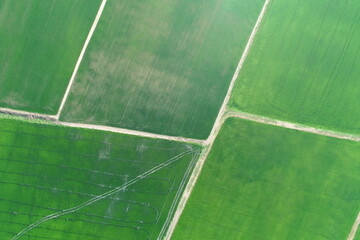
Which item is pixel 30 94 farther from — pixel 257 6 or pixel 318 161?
pixel 318 161

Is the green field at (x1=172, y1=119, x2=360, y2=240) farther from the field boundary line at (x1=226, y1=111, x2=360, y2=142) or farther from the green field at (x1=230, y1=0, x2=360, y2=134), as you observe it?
the green field at (x1=230, y1=0, x2=360, y2=134)

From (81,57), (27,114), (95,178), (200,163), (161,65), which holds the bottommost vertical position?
(95,178)

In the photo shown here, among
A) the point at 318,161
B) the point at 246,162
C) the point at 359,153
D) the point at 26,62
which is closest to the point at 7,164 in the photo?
the point at 26,62

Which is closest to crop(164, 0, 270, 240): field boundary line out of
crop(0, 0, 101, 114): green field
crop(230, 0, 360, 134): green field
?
crop(230, 0, 360, 134): green field

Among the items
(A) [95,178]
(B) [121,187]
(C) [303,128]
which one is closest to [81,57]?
(A) [95,178]

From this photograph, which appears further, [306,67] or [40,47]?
[306,67]

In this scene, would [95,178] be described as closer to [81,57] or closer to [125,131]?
[125,131]
